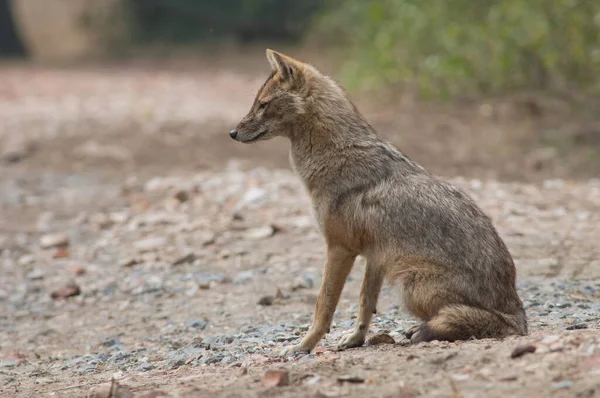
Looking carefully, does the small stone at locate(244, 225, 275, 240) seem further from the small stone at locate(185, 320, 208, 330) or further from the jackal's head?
the jackal's head

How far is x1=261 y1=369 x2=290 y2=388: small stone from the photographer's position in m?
4.02

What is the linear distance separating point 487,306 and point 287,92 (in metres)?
1.55

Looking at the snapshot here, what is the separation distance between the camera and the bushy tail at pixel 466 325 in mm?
4629

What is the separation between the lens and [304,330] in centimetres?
577

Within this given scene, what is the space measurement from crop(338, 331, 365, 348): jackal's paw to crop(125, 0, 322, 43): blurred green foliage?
1660 cm

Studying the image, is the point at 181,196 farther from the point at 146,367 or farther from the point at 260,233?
the point at 146,367

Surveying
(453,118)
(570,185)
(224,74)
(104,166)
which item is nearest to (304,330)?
(570,185)

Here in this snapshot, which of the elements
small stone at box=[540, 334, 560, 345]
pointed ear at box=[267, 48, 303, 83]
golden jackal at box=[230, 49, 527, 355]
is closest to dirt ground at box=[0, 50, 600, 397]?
small stone at box=[540, 334, 560, 345]

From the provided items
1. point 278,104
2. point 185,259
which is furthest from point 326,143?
point 185,259

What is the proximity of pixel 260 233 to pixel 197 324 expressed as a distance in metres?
1.79

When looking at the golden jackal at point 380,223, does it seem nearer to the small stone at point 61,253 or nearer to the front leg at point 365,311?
the front leg at point 365,311

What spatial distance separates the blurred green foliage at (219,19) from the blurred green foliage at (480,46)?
6.79m

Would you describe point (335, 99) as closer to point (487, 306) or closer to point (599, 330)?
point (487, 306)

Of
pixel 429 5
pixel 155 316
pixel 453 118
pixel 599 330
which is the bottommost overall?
pixel 155 316
